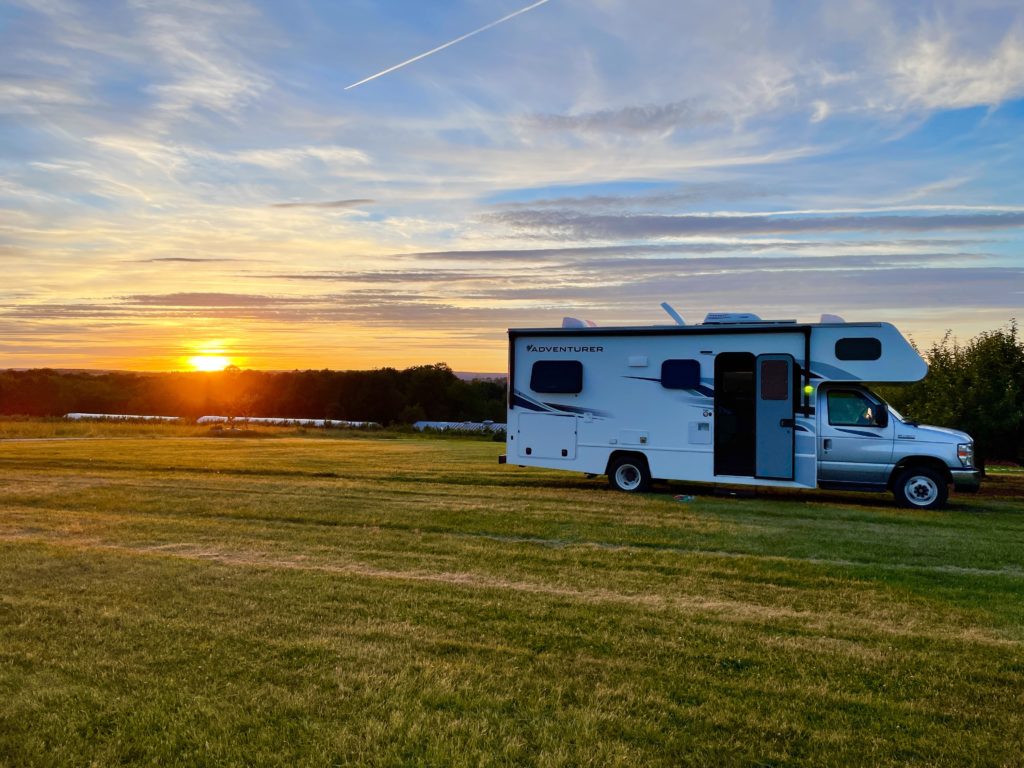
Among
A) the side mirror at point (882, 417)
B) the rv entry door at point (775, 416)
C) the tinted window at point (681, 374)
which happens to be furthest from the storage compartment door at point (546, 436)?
the side mirror at point (882, 417)

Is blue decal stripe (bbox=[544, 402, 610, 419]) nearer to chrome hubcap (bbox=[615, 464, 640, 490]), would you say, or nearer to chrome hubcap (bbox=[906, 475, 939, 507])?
chrome hubcap (bbox=[615, 464, 640, 490])

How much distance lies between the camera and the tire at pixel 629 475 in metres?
15.5

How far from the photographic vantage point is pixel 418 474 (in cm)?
1800

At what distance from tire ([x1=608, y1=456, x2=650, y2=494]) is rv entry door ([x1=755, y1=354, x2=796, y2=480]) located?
2029mm

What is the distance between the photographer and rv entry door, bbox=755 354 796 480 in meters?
14.4

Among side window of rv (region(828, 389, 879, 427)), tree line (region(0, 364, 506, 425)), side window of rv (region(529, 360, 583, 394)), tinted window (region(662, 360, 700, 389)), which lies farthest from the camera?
tree line (region(0, 364, 506, 425))

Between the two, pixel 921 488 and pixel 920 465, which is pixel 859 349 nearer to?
pixel 920 465

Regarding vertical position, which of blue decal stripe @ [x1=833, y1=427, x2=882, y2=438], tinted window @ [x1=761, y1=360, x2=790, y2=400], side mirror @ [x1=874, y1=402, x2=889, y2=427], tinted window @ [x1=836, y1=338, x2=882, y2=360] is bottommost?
blue decal stripe @ [x1=833, y1=427, x2=882, y2=438]

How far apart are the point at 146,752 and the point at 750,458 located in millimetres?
12348

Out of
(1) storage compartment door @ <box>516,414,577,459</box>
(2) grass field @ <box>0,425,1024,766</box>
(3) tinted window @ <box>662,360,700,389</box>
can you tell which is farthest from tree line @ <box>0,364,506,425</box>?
(2) grass field @ <box>0,425,1024,766</box>

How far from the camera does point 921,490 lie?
46.8 ft

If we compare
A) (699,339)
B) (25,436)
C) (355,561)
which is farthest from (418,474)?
(25,436)

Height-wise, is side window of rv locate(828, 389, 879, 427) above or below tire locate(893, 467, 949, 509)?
above

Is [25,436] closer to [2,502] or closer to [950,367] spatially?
[2,502]
